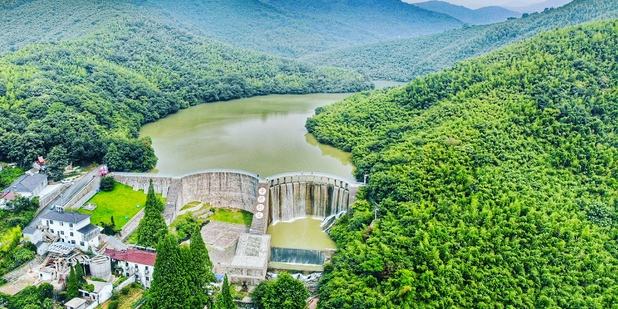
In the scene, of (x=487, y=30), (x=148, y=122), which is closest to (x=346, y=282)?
(x=148, y=122)

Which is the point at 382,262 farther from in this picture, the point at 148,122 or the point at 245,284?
the point at 148,122

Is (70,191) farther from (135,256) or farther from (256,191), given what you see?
(256,191)

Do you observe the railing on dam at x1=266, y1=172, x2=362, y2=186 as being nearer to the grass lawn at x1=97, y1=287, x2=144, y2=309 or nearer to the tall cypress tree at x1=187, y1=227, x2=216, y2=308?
the tall cypress tree at x1=187, y1=227, x2=216, y2=308

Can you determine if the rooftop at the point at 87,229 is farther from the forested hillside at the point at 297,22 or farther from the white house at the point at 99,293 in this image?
the forested hillside at the point at 297,22

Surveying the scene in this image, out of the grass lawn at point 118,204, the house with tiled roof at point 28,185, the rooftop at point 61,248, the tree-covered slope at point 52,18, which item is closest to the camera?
the rooftop at point 61,248

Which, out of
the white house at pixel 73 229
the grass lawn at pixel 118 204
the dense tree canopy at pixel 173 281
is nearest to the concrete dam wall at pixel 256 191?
the grass lawn at pixel 118 204

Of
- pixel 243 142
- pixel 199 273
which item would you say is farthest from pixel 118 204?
pixel 243 142

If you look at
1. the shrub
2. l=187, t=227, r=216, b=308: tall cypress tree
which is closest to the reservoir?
the shrub
